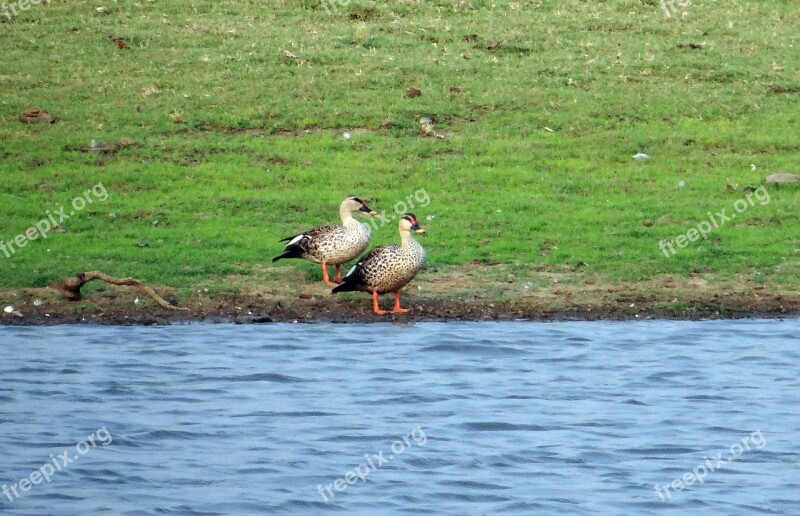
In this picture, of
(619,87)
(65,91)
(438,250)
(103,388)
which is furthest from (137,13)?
(103,388)

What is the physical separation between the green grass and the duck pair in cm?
80

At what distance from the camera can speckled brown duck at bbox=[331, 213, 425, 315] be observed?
1548 cm

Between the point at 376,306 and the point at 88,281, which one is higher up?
the point at 88,281

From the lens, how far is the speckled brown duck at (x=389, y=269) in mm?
15477

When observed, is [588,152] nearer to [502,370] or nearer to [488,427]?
[502,370]

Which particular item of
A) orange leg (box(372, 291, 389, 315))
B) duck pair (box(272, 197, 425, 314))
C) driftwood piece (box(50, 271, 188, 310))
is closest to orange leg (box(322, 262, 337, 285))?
duck pair (box(272, 197, 425, 314))

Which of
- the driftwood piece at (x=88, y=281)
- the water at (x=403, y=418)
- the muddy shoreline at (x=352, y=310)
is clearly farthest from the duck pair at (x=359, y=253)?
the driftwood piece at (x=88, y=281)

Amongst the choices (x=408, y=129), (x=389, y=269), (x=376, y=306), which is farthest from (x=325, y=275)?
(x=408, y=129)

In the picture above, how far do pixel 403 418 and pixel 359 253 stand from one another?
3.94 meters

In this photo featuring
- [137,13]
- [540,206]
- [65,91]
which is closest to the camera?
[540,206]

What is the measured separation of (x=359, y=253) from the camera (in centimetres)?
1656

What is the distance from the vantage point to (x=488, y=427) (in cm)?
1266

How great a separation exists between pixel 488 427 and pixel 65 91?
37.2 ft

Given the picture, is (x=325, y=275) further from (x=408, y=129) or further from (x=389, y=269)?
(x=408, y=129)
